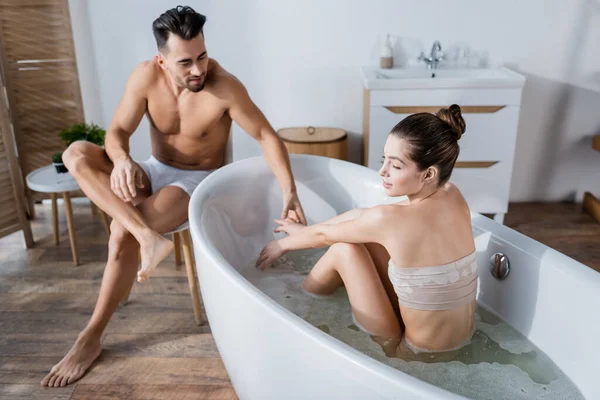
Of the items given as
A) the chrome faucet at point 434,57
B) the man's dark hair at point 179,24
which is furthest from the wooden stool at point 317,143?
the man's dark hair at point 179,24

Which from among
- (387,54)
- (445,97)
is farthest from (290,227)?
(387,54)

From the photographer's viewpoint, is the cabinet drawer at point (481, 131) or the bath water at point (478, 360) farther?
the cabinet drawer at point (481, 131)

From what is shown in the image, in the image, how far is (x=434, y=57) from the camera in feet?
10.1

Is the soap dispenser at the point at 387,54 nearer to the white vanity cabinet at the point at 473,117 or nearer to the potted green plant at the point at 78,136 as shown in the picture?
the white vanity cabinet at the point at 473,117

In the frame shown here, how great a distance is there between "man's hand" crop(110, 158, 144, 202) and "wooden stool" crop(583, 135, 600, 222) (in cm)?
252

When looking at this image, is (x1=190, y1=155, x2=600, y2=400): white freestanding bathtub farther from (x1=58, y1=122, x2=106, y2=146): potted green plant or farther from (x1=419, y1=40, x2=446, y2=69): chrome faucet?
(x1=419, y1=40, x2=446, y2=69): chrome faucet

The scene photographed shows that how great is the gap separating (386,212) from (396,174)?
10 cm

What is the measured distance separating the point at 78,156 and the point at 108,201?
0.68 ft

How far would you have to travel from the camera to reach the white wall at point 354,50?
3.06 m

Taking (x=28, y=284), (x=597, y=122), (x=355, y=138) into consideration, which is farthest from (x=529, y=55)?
(x=28, y=284)

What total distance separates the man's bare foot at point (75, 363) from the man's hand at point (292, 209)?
32.4 inches

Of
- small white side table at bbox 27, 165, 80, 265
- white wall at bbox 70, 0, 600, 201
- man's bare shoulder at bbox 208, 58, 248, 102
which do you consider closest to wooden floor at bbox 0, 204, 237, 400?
small white side table at bbox 27, 165, 80, 265

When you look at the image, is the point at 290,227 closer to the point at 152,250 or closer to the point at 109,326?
the point at 152,250

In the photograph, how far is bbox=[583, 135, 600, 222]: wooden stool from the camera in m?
3.02
